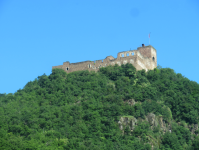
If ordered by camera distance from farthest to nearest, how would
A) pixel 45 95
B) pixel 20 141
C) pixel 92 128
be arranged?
pixel 45 95 → pixel 92 128 → pixel 20 141

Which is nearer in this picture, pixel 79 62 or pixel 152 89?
pixel 152 89

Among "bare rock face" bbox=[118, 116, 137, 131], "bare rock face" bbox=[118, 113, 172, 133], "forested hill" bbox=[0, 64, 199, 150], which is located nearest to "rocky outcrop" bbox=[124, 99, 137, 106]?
"forested hill" bbox=[0, 64, 199, 150]

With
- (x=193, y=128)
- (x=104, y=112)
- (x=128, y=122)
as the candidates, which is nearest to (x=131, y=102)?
(x=128, y=122)

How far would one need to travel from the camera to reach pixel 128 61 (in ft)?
257

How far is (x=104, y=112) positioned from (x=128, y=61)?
1351 centimetres

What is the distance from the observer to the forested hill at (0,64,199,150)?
6350cm

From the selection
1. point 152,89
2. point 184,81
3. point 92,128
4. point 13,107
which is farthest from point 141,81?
point 13,107

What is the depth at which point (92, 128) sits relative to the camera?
6538 centimetres

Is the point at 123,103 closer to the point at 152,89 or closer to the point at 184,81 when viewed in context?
the point at 152,89

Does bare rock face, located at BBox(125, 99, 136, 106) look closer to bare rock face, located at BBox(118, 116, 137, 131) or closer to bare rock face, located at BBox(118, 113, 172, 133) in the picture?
bare rock face, located at BBox(118, 113, 172, 133)

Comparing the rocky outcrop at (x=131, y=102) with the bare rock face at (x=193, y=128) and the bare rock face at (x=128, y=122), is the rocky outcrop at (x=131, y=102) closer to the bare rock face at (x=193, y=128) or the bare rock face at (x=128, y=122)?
the bare rock face at (x=128, y=122)

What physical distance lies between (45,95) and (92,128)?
1265cm

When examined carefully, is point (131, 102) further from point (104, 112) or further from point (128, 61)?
point (128, 61)

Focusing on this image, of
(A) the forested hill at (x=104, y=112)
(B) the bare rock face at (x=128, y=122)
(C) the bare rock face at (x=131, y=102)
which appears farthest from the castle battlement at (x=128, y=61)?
(B) the bare rock face at (x=128, y=122)
